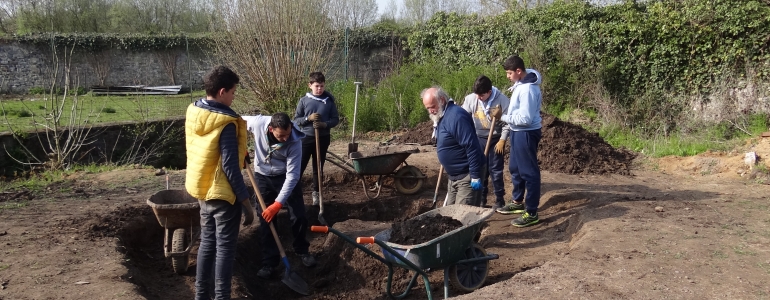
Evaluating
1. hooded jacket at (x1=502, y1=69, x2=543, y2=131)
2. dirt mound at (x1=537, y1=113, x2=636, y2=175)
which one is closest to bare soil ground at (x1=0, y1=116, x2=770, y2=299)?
dirt mound at (x1=537, y1=113, x2=636, y2=175)

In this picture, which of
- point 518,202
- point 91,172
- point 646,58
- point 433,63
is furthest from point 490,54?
point 91,172

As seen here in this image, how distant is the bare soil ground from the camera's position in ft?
14.1

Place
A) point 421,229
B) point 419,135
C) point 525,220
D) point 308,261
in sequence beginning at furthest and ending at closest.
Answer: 1. point 419,135
2. point 525,220
3. point 308,261
4. point 421,229

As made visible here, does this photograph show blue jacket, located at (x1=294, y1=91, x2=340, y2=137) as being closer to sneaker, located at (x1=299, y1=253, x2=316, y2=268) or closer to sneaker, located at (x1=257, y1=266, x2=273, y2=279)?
sneaker, located at (x1=299, y1=253, x2=316, y2=268)

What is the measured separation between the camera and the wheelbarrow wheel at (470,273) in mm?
4828

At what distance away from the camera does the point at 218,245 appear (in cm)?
407

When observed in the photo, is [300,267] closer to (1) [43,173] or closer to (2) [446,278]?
(2) [446,278]

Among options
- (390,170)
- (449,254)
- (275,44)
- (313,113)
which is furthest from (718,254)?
(275,44)

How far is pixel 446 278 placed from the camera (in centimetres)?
464

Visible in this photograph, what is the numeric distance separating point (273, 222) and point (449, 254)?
1.77 m

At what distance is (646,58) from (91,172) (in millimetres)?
10520

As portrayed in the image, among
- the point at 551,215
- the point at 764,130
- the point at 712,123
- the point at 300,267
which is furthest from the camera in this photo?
the point at 712,123

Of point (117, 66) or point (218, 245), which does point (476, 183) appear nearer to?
point (218, 245)

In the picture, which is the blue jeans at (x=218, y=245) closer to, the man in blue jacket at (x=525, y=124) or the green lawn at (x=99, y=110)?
the man in blue jacket at (x=525, y=124)
